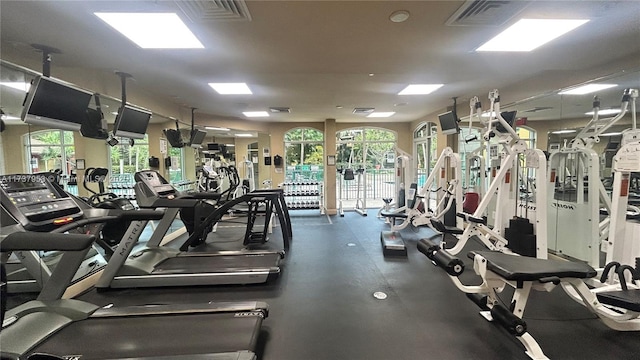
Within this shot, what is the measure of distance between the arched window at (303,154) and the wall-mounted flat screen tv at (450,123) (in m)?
3.94

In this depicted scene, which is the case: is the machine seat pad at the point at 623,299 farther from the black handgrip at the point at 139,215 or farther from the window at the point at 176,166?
the window at the point at 176,166

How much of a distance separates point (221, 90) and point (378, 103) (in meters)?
3.04

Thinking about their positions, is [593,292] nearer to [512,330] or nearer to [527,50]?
[512,330]

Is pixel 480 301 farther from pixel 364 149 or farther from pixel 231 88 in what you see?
pixel 364 149

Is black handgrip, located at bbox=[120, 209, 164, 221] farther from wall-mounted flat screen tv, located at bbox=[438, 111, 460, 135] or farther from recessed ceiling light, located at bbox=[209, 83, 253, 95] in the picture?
wall-mounted flat screen tv, located at bbox=[438, 111, 460, 135]

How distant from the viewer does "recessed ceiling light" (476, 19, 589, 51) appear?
8.34 feet

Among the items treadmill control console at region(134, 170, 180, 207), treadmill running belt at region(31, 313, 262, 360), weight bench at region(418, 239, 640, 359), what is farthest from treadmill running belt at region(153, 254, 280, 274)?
weight bench at region(418, 239, 640, 359)

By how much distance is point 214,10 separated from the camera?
7.35 feet

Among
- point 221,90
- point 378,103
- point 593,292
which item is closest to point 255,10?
point 221,90

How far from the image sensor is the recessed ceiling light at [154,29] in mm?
2385

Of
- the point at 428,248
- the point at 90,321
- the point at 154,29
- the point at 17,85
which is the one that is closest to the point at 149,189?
the point at 17,85

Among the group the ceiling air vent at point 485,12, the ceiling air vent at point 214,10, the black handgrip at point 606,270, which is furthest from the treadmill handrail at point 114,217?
the black handgrip at point 606,270

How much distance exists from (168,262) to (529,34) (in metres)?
4.80

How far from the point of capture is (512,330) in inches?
82.2
